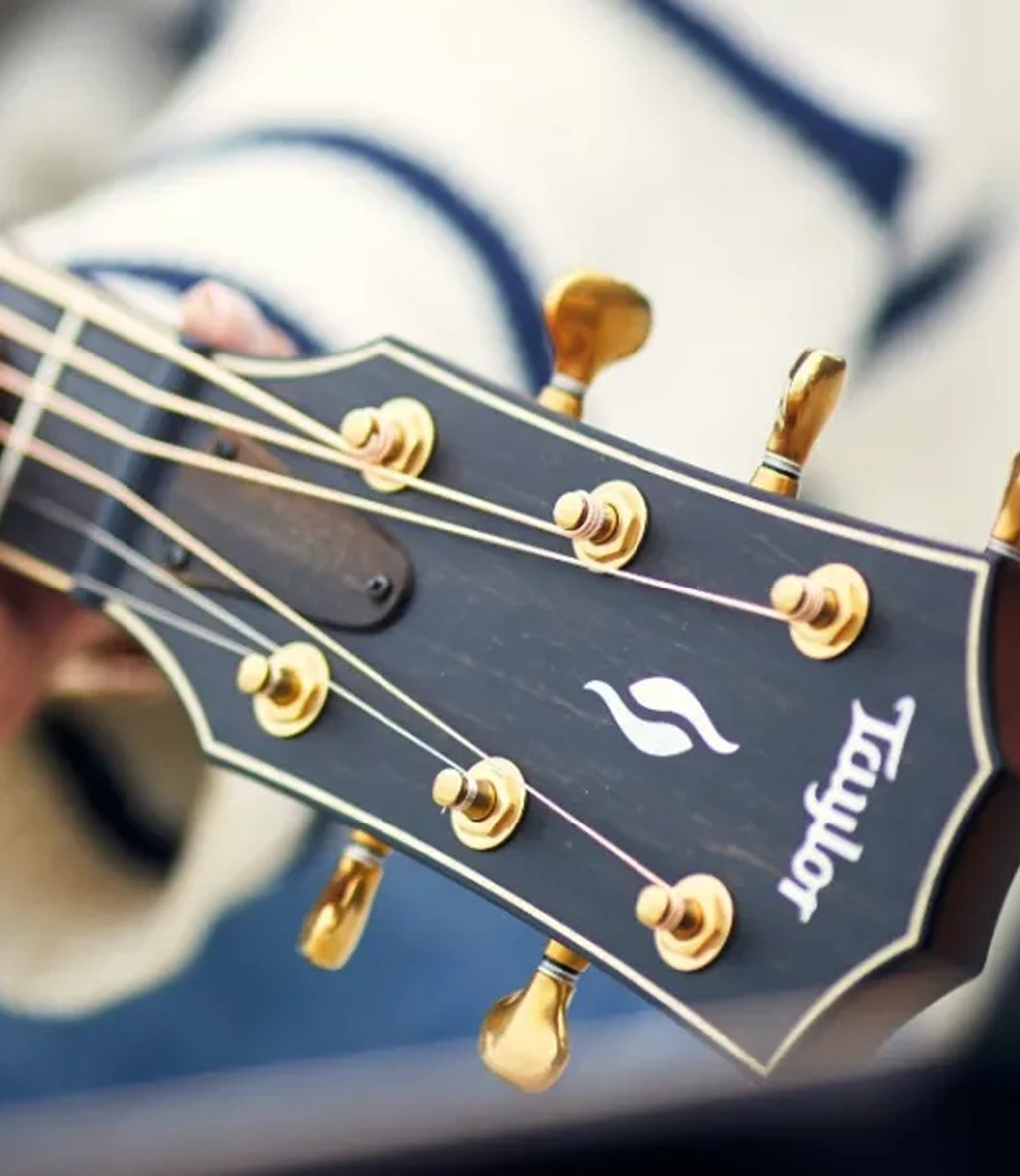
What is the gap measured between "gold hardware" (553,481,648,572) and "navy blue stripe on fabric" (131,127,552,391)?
19 centimetres

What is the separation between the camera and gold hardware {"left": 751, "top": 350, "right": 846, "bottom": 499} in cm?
33

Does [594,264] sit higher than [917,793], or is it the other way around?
[594,264]

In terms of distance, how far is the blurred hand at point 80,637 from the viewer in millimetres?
451

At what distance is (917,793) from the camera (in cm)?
30

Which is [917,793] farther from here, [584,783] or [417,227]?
[417,227]

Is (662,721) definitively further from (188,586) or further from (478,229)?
(478,229)

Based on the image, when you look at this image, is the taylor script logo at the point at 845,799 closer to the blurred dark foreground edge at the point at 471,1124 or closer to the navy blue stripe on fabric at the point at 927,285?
the blurred dark foreground edge at the point at 471,1124

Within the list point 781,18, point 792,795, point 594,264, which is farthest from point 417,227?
point 792,795

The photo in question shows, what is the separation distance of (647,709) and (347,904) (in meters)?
0.09

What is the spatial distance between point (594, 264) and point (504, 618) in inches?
9.4

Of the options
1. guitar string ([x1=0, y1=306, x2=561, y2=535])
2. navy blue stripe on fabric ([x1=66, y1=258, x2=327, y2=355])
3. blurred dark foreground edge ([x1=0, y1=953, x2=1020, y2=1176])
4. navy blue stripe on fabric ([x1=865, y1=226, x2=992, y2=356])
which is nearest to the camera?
blurred dark foreground edge ([x1=0, y1=953, x2=1020, y2=1176])

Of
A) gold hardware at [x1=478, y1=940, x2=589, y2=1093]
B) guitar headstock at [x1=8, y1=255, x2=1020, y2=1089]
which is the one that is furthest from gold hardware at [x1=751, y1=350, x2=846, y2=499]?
gold hardware at [x1=478, y1=940, x2=589, y2=1093]

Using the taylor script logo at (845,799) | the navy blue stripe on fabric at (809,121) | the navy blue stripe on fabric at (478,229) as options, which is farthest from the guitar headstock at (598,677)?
the navy blue stripe on fabric at (809,121)

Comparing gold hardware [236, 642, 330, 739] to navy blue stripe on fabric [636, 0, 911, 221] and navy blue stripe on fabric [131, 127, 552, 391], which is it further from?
navy blue stripe on fabric [636, 0, 911, 221]
